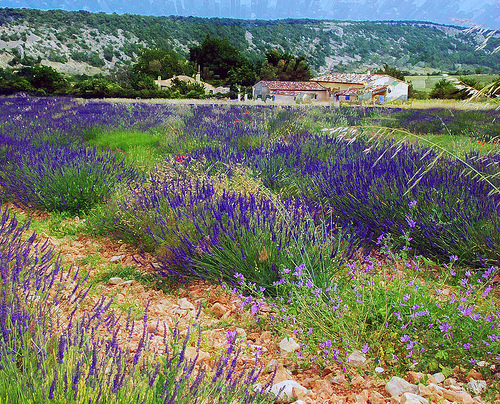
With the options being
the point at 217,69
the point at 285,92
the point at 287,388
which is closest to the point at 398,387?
the point at 287,388

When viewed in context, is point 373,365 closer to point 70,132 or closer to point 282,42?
point 70,132

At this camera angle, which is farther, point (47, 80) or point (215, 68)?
point (215, 68)

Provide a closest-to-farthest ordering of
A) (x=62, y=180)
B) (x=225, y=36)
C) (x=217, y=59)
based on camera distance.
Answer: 1. (x=62, y=180)
2. (x=217, y=59)
3. (x=225, y=36)

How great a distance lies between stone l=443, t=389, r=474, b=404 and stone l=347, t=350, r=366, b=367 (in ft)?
1.22

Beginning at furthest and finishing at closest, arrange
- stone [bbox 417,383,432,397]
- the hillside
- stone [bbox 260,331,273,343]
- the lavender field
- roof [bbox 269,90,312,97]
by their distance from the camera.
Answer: the hillside < roof [bbox 269,90,312,97] < stone [bbox 260,331,273,343] < stone [bbox 417,383,432,397] < the lavender field

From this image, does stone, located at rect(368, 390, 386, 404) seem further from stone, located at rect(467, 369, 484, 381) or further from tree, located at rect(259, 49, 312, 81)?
tree, located at rect(259, 49, 312, 81)

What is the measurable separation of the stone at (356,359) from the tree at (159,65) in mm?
76145

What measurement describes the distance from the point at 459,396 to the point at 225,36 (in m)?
146

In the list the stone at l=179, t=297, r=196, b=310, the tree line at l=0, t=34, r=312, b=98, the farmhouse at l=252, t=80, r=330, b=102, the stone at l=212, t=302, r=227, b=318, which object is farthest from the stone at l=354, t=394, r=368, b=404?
the farmhouse at l=252, t=80, r=330, b=102

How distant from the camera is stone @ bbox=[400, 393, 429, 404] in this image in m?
1.56

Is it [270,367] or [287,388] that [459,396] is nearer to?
[287,388]

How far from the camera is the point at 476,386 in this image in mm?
1720

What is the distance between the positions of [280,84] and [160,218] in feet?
208

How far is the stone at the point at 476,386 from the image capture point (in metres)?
1.71
